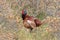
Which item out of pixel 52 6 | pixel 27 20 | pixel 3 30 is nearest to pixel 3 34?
pixel 3 30

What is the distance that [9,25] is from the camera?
7.93 metres

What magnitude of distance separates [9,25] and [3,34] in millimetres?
698

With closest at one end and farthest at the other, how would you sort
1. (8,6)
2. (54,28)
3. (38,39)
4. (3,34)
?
1. (38,39)
2. (3,34)
3. (54,28)
4. (8,6)

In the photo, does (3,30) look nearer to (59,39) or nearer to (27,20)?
(27,20)

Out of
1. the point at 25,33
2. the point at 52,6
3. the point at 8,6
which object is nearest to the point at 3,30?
the point at 25,33

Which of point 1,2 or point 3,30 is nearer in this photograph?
point 3,30

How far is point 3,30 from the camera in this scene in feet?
24.6

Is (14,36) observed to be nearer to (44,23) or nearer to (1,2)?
(44,23)

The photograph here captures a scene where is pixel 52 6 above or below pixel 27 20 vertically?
below

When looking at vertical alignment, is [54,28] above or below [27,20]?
below

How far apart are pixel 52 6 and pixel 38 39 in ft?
10.6

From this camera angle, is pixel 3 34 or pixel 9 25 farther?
pixel 9 25

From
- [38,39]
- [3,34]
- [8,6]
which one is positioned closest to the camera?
[38,39]

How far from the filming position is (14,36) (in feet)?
23.2
